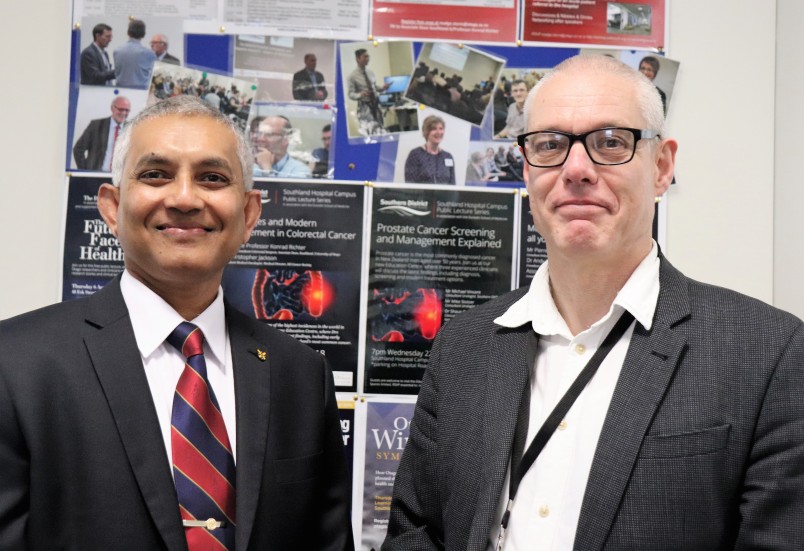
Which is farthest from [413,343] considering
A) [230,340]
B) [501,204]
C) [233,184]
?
[233,184]

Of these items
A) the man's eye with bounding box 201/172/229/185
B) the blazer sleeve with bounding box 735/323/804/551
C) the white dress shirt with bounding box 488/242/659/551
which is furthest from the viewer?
the man's eye with bounding box 201/172/229/185

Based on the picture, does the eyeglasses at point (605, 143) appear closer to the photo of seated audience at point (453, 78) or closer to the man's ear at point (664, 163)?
the man's ear at point (664, 163)

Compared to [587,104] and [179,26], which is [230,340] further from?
[179,26]

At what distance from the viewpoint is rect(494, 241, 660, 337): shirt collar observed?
4.43 ft

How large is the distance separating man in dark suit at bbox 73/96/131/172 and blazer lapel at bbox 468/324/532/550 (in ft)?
4.28

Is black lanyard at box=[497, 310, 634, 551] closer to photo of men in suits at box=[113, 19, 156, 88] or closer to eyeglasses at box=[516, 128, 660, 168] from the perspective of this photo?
eyeglasses at box=[516, 128, 660, 168]

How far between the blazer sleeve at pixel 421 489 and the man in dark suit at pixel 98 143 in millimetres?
1191

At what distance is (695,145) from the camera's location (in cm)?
216

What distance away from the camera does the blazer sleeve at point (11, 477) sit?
1.25 metres

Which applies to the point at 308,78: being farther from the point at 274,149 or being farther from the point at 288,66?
the point at 274,149

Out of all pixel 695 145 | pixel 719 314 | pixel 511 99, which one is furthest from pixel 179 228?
pixel 695 145

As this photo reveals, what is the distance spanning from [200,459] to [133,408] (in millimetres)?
155

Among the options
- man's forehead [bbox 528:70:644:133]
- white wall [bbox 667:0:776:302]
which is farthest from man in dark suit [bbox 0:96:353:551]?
white wall [bbox 667:0:776:302]

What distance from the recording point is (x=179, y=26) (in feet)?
7.02
